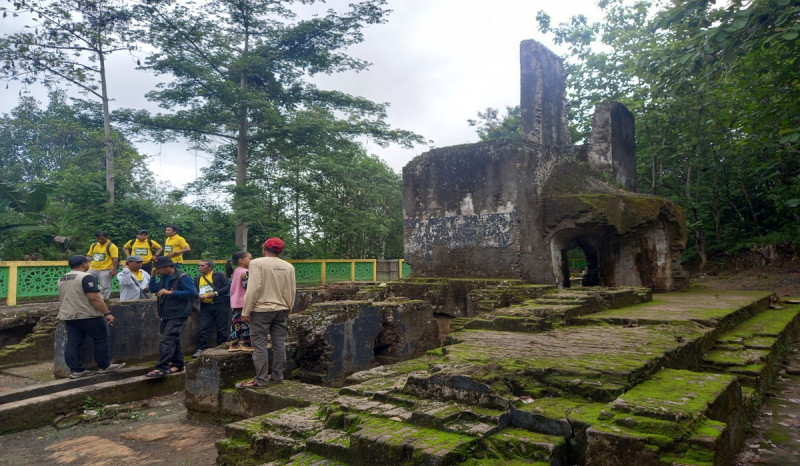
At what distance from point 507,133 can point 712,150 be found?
9.24 metres

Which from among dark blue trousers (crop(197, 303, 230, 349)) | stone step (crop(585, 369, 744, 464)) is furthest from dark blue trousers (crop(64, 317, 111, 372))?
stone step (crop(585, 369, 744, 464))

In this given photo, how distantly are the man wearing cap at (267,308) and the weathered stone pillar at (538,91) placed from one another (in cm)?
714

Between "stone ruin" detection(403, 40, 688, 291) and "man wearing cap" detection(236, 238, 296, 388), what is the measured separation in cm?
481

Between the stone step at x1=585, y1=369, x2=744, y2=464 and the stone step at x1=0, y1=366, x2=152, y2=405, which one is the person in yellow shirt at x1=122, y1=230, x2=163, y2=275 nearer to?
the stone step at x1=0, y1=366, x2=152, y2=405

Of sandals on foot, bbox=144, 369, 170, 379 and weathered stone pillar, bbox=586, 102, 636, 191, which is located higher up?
weathered stone pillar, bbox=586, 102, 636, 191

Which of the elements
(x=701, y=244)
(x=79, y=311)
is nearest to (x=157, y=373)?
(x=79, y=311)

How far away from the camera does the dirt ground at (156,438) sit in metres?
3.52

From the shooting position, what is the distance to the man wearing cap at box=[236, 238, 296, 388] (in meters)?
4.77

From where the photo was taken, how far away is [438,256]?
377 inches

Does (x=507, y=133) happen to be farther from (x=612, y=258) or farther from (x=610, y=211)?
(x=610, y=211)

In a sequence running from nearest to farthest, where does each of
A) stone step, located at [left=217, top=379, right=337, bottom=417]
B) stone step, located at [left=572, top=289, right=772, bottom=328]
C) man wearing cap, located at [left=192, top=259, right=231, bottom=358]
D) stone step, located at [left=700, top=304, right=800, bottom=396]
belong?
stone step, located at [left=217, top=379, right=337, bottom=417], stone step, located at [left=700, top=304, right=800, bottom=396], stone step, located at [left=572, top=289, right=772, bottom=328], man wearing cap, located at [left=192, top=259, right=231, bottom=358]

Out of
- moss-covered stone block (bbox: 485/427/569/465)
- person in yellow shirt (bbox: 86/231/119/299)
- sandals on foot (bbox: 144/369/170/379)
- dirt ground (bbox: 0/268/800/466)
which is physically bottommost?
dirt ground (bbox: 0/268/800/466)

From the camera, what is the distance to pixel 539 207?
9.05 meters

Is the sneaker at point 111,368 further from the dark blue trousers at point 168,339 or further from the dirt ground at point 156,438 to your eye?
the dirt ground at point 156,438
